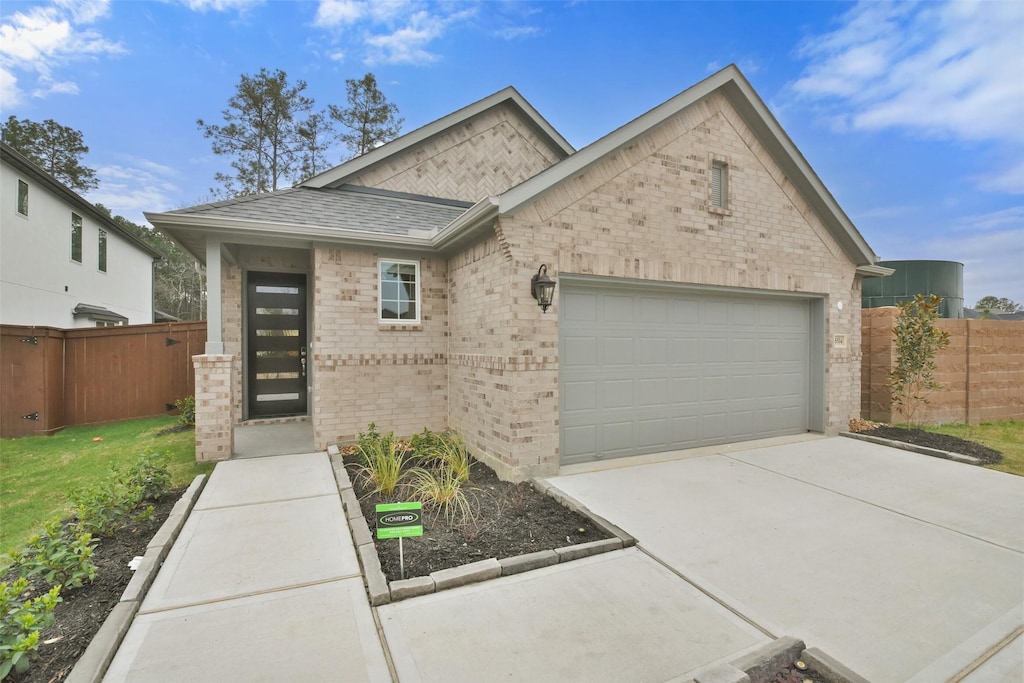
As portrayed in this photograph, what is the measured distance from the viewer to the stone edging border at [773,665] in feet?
7.49

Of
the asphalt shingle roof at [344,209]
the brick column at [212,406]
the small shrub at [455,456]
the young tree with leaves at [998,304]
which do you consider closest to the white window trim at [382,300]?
the asphalt shingle roof at [344,209]

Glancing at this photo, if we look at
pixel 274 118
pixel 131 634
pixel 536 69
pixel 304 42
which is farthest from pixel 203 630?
pixel 274 118

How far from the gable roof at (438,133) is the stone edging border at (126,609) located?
21.4ft

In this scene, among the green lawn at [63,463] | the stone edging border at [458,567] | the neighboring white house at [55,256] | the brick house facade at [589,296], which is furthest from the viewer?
the neighboring white house at [55,256]

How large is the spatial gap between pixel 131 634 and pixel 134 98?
76.6 feet

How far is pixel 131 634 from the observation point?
2.66 meters

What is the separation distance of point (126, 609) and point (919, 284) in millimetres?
23725

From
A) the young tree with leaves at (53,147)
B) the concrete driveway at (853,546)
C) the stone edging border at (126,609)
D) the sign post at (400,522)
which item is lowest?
the concrete driveway at (853,546)

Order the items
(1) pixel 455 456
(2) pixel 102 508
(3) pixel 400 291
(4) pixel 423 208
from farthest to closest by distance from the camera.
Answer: (4) pixel 423 208 → (3) pixel 400 291 → (1) pixel 455 456 → (2) pixel 102 508

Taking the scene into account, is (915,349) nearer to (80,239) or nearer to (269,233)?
(269,233)

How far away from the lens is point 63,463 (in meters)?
6.45

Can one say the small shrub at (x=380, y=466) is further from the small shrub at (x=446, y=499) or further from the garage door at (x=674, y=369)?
the garage door at (x=674, y=369)

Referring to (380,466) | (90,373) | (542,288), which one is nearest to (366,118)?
(90,373)

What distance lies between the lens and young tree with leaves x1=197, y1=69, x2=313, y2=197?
19.8 meters
